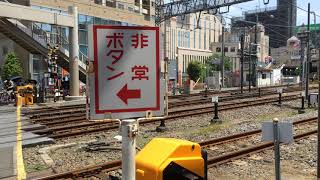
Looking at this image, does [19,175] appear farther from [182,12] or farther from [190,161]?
[182,12]

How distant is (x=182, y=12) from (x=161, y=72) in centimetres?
3603

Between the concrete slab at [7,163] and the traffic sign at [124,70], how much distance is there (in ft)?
17.0

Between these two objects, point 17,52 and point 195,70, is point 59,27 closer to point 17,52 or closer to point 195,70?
point 17,52

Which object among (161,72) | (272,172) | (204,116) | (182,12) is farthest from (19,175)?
(182,12)

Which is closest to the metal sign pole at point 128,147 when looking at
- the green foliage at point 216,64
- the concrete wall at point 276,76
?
the concrete wall at point 276,76

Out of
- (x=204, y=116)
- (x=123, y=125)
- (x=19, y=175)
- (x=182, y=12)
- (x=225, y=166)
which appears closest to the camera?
(x=123, y=125)

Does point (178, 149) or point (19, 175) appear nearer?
point (178, 149)

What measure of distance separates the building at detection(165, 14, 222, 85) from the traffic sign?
196ft

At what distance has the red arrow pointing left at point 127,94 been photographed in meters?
3.95

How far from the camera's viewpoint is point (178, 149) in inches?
173

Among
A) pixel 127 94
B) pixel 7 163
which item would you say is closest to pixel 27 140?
pixel 7 163

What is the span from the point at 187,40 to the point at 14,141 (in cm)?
10946

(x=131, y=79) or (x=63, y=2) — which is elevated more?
(x=63, y=2)

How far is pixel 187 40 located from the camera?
121 m
